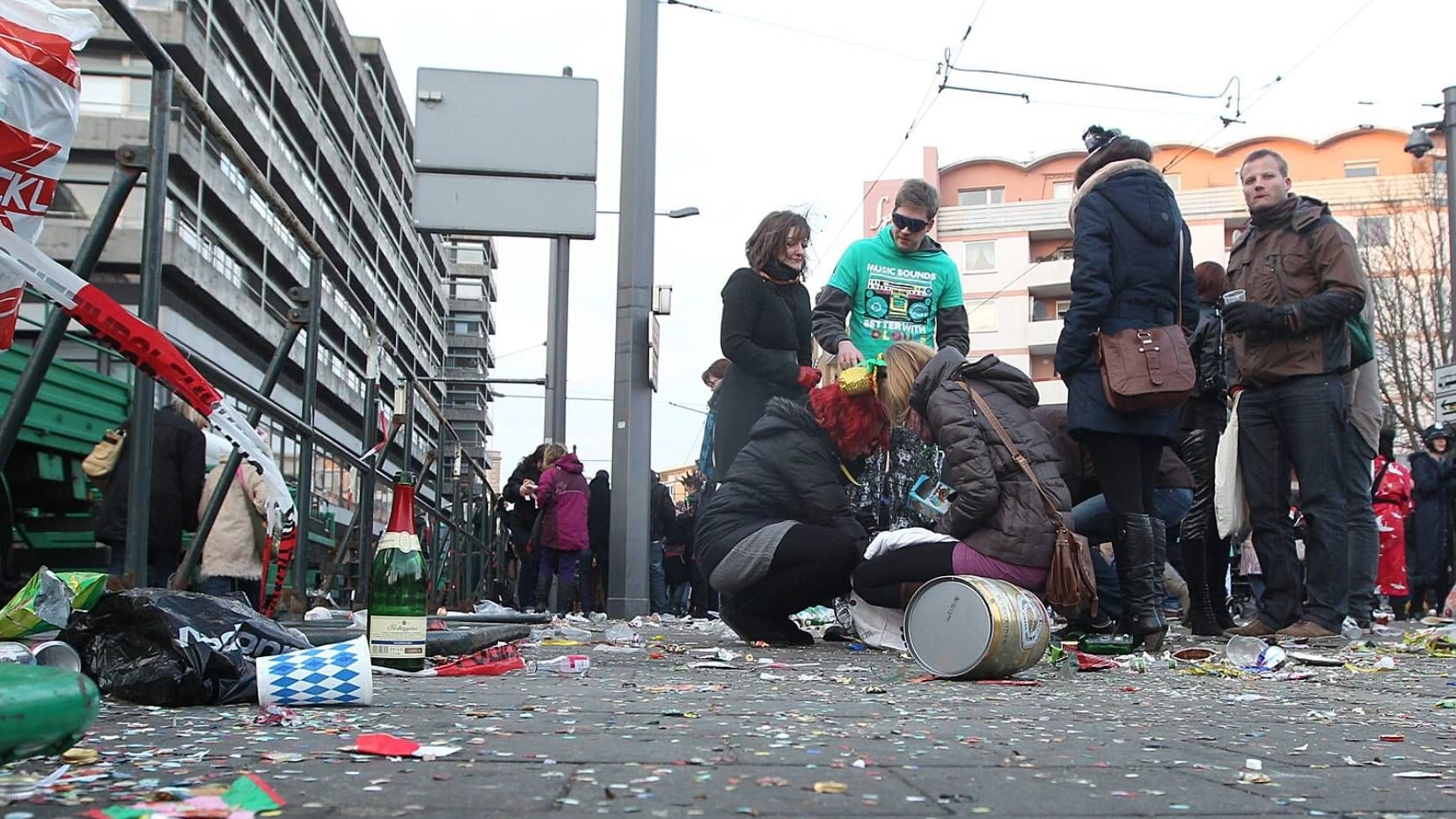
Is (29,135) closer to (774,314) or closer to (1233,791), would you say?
(1233,791)

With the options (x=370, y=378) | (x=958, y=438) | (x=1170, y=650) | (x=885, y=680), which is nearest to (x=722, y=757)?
(x=885, y=680)

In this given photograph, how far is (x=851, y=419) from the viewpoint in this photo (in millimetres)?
5043

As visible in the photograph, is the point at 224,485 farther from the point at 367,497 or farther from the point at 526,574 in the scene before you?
the point at 526,574

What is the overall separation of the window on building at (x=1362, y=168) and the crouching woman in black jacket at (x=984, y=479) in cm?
5625

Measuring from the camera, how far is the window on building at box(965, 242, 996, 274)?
56.4 metres

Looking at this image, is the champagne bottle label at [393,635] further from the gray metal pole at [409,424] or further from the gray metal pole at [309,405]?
the gray metal pole at [409,424]

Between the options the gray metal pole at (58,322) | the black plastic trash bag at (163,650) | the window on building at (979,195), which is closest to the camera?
the black plastic trash bag at (163,650)

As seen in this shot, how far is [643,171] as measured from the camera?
31.5 ft

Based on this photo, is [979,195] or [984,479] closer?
[984,479]

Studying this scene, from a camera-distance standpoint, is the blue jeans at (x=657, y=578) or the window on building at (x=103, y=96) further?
the window on building at (x=103, y=96)

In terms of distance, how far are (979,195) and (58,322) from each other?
5822cm

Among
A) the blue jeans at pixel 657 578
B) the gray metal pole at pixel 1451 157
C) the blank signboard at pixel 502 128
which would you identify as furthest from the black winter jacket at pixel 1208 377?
the gray metal pole at pixel 1451 157

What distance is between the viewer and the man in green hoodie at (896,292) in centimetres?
630

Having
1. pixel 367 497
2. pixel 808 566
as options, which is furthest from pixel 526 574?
pixel 808 566
